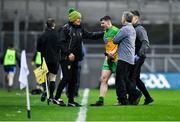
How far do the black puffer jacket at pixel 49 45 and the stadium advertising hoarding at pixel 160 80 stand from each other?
13496 mm

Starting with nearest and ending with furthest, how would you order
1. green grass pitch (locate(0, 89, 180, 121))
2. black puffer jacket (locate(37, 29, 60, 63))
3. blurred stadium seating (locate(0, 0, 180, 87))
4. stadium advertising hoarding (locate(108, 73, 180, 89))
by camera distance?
green grass pitch (locate(0, 89, 180, 121)) < black puffer jacket (locate(37, 29, 60, 63)) < stadium advertising hoarding (locate(108, 73, 180, 89)) < blurred stadium seating (locate(0, 0, 180, 87))

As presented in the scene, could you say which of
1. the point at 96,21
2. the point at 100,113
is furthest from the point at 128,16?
the point at 96,21

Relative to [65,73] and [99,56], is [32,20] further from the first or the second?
[65,73]

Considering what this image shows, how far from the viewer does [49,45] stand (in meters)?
20.0

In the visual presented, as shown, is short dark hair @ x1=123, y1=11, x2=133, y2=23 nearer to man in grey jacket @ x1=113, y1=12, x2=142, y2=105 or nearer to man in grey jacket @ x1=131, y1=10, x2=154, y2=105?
man in grey jacket @ x1=113, y1=12, x2=142, y2=105

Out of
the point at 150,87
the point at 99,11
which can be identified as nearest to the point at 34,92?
the point at 150,87

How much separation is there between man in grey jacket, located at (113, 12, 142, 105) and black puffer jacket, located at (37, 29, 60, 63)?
2428 millimetres

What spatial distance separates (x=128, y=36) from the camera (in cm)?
1792

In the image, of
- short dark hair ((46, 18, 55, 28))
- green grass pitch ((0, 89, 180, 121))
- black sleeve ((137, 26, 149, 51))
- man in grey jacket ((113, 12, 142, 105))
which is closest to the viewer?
green grass pitch ((0, 89, 180, 121))

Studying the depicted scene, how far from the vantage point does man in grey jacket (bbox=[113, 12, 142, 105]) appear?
17828mm

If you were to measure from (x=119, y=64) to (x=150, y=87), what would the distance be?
15.5m

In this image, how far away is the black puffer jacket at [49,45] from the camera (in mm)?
19828

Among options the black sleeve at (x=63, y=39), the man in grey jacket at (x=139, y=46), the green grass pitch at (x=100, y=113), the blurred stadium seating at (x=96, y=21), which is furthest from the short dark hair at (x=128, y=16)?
the blurred stadium seating at (x=96, y=21)

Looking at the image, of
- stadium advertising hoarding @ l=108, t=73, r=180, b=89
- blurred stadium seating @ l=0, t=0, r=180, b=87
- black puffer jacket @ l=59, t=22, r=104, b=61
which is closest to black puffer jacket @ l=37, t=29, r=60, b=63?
black puffer jacket @ l=59, t=22, r=104, b=61
